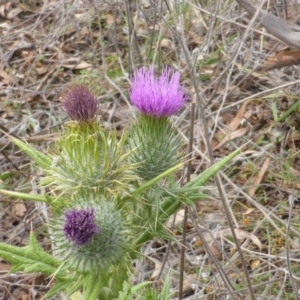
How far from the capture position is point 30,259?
2.36m

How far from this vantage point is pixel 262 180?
459 cm

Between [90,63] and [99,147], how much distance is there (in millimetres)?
3805

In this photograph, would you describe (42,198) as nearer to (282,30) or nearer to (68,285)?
→ (68,285)

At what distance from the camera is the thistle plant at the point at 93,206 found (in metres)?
2.34

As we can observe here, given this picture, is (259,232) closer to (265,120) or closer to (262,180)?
(262,180)

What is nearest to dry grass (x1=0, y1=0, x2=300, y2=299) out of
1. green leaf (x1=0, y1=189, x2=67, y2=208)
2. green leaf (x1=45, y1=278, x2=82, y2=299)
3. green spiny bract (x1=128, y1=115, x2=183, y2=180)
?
green spiny bract (x1=128, y1=115, x2=183, y2=180)

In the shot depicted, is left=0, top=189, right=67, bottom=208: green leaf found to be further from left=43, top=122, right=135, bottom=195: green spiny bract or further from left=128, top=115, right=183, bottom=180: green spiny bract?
left=128, top=115, right=183, bottom=180: green spiny bract

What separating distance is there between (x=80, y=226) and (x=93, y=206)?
12cm

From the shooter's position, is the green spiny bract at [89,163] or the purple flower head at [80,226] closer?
the purple flower head at [80,226]

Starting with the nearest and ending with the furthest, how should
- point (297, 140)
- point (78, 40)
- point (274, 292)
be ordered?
point (274, 292) → point (297, 140) → point (78, 40)

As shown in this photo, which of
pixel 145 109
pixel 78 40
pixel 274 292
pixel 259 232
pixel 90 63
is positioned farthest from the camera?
pixel 78 40

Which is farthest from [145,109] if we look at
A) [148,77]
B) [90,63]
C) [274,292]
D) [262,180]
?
[90,63]

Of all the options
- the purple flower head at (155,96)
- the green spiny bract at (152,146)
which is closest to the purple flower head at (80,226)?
the green spiny bract at (152,146)

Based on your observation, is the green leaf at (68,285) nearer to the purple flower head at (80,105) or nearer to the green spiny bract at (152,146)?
the green spiny bract at (152,146)
